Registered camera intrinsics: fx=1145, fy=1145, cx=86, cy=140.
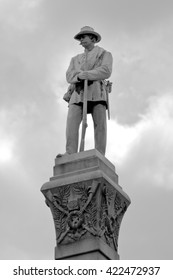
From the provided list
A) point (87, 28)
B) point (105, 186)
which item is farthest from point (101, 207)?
point (87, 28)

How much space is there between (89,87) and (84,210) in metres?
4.78

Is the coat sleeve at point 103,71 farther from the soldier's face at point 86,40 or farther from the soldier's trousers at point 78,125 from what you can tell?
the soldier's trousers at point 78,125

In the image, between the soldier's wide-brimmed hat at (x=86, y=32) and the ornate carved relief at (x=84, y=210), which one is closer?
the ornate carved relief at (x=84, y=210)

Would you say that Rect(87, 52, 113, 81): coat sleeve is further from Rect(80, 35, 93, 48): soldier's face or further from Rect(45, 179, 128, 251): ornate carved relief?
Rect(45, 179, 128, 251): ornate carved relief

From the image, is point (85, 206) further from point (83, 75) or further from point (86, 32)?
point (86, 32)

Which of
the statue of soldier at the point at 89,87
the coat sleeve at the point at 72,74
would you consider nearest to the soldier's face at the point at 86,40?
the statue of soldier at the point at 89,87

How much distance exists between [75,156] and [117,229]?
8.78 ft

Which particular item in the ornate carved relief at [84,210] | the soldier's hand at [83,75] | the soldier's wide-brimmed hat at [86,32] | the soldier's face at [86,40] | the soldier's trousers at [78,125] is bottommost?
the ornate carved relief at [84,210]

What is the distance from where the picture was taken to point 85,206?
Result: 1385 inches

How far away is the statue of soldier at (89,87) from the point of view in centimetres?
3741

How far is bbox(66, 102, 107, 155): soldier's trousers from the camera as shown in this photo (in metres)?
37.2

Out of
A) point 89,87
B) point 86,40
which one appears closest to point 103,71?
point 89,87

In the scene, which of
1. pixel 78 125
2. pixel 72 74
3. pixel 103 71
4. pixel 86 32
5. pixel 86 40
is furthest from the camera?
pixel 86 40
